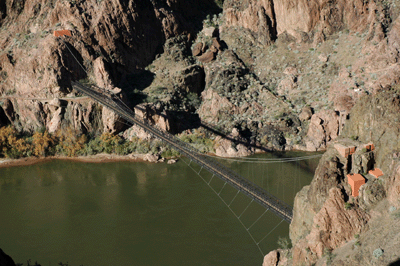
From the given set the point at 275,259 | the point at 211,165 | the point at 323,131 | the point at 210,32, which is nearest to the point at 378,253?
the point at 275,259

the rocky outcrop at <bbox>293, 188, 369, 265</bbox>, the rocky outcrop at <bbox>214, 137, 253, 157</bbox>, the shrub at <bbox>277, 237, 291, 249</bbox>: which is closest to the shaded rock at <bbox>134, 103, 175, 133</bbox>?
the rocky outcrop at <bbox>214, 137, 253, 157</bbox>

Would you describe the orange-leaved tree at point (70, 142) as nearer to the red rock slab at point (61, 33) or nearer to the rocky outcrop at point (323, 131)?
the red rock slab at point (61, 33)

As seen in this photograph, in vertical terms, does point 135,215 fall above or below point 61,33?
below

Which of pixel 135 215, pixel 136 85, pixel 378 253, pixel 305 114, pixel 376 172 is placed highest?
pixel 136 85

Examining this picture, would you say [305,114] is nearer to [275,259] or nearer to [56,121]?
[275,259]

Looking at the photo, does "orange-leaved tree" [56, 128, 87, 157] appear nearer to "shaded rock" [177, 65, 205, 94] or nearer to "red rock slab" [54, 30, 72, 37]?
"red rock slab" [54, 30, 72, 37]

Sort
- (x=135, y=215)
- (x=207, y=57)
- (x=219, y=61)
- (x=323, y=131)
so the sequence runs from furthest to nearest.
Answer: (x=207, y=57) → (x=219, y=61) → (x=323, y=131) → (x=135, y=215)
